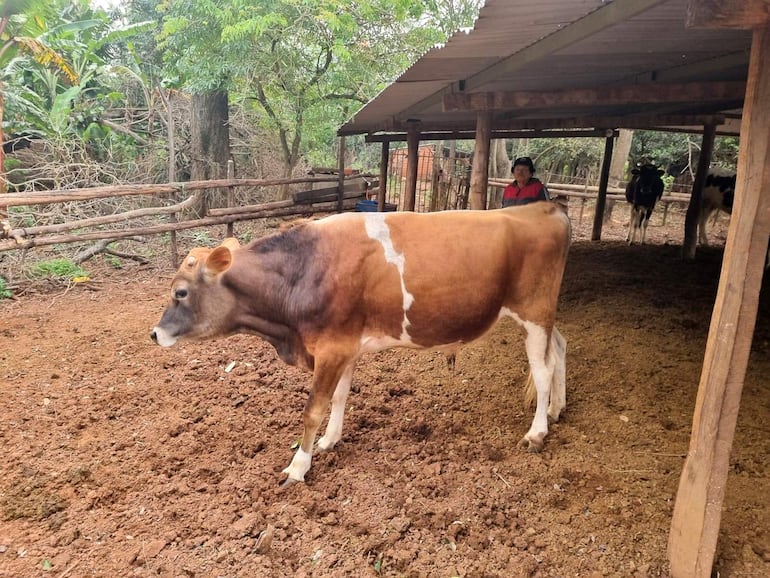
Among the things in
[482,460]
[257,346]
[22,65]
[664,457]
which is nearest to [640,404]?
[664,457]

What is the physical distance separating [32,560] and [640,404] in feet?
12.9

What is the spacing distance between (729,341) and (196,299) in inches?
111

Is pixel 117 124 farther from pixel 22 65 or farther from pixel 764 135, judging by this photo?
pixel 764 135

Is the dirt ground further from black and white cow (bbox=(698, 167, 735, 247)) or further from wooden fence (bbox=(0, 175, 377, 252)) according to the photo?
black and white cow (bbox=(698, 167, 735, 247))

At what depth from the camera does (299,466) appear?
10.7 feet

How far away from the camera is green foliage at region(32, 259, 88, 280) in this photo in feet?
24.0

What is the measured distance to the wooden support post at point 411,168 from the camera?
7642 millimetres

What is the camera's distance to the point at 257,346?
529 centimetres

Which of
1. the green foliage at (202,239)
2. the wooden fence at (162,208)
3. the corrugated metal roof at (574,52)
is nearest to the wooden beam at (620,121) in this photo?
the corrugated metal roof at (574,52)

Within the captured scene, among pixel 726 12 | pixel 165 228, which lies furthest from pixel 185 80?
pixel 726 12

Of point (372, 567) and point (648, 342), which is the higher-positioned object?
point (648, 342)

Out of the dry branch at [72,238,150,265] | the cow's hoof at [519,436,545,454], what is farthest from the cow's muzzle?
the dry branch at [72,238,150,265]

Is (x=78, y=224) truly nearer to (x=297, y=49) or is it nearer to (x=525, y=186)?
(x=297, y=49)

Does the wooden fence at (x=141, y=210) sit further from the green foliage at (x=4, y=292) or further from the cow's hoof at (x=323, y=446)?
the cow's hoof at (x=323, y=446)
